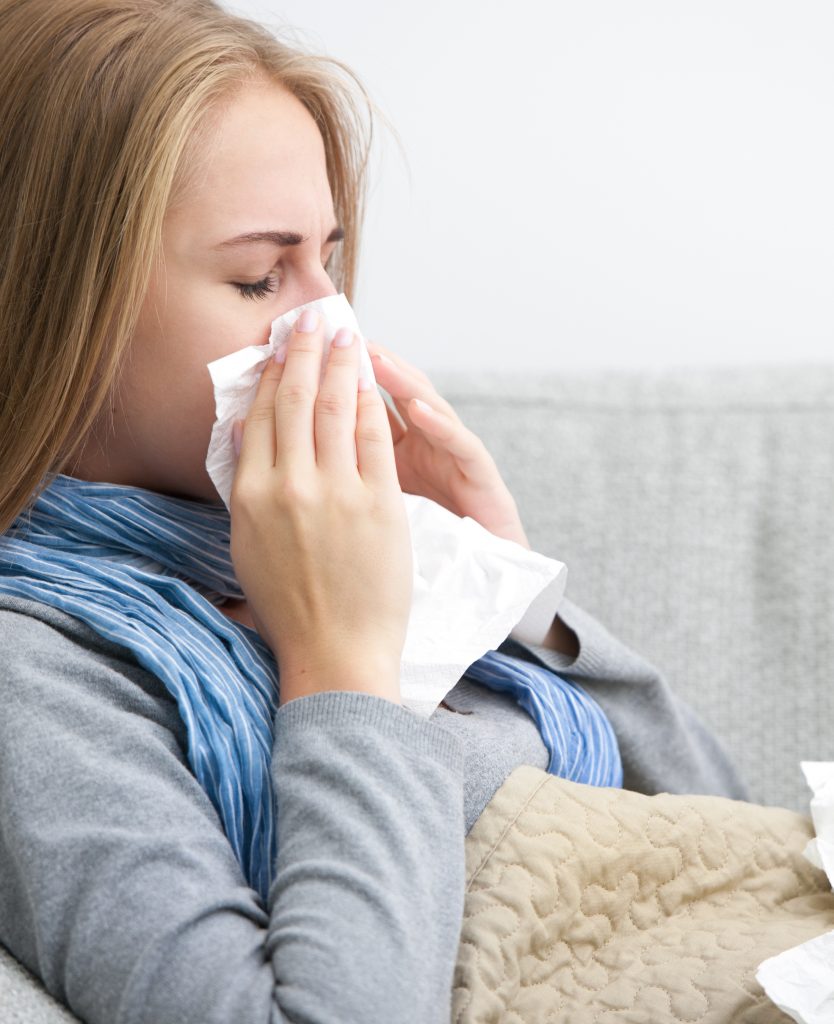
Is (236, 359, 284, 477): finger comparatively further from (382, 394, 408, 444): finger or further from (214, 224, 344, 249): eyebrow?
(382, 394, 408, 444): finger

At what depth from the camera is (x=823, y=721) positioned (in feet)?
4.49

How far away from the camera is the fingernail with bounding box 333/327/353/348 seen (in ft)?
3.12

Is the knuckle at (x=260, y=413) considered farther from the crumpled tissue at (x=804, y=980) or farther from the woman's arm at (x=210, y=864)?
the crumpled tissue at (x=804, y=980)

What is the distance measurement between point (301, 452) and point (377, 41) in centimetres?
97

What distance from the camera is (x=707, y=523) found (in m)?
1.44

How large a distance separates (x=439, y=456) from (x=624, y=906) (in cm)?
52

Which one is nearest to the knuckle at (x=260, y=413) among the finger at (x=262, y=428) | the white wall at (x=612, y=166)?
the finger at (x=262, y=428)

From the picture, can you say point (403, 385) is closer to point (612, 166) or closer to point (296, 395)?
point (296, 395)

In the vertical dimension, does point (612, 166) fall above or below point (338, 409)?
above

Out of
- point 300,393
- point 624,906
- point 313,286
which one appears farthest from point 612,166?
point 624,906

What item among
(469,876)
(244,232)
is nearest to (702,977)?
(469,876)

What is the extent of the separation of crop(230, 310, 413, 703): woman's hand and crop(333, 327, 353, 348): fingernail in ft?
0.05

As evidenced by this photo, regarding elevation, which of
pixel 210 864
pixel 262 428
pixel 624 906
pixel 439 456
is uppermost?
pixel 262 428

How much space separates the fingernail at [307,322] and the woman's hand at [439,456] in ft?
0.50
